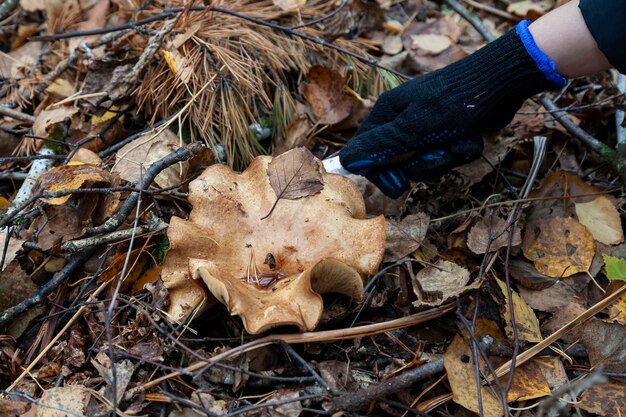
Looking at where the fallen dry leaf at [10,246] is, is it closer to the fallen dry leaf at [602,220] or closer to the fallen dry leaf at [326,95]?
the fallen dry leaf at [326,95]

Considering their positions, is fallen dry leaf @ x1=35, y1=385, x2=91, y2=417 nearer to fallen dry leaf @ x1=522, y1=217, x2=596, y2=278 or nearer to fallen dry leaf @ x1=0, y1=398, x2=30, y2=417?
fallen dry leaf @ x1=0, y1=398, x2=30, y2=417

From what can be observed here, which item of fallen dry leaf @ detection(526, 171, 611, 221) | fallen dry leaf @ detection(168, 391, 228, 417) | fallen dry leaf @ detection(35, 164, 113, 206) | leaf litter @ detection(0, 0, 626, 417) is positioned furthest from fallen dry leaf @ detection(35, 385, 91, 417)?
fallen dry leaf @ detection(526, 171, 611, 221)

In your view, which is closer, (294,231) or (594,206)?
(294,231)

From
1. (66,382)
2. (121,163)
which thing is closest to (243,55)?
(121,163)

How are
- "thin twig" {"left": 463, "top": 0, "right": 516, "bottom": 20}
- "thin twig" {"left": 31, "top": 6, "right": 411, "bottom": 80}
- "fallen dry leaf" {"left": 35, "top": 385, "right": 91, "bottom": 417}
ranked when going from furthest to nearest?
"thin twig" {"left": 463, "top": 0, "right": 516, "bottom": 20} → "thin twig" {"left": 31, "top": 6, "right": 411, "bottom": 80} → "fallen dry leaf" {"left": 35, "top": 385, "right": 91, "bottom": 417}

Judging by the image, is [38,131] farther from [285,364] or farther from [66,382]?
[285,364]

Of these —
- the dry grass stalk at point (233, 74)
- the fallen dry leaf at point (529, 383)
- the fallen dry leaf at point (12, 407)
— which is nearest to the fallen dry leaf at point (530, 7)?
the dry grass stalk at point (233, 74)
